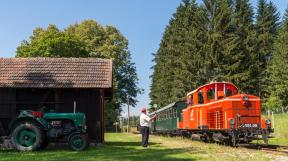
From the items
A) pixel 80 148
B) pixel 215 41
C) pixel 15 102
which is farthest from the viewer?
pixel 215 41

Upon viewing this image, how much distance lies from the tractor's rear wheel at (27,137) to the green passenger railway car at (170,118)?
1581cm

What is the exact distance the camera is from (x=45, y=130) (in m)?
18.3

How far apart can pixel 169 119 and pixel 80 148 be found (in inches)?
793

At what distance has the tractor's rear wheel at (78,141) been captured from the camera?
60.1 feet

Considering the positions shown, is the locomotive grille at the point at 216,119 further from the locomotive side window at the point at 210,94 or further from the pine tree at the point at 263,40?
the pine tree at the point at 263,40

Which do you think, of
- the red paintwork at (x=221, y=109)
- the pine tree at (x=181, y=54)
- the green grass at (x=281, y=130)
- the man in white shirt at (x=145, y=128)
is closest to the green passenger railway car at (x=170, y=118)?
the red paintwork at (x=221, y=109)

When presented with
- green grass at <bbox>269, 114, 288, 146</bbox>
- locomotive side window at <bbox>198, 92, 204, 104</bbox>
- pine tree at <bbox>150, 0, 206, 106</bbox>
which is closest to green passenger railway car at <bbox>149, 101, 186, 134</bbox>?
green grass at <bbox>269, 114, 288, 146</bbox>

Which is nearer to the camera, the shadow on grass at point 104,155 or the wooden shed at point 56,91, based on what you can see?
the shadow on grass at point 104,155

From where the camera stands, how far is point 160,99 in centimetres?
6881

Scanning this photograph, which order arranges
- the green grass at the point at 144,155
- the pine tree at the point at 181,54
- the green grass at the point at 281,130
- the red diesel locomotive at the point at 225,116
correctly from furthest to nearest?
the pine tree at the point at 181,54 < the green grass at the point at 281,130 < the red diesel locomotive at the point at 225,116 < the green grass at the point at 144,155

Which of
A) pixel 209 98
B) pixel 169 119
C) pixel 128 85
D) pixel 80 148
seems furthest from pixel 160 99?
pixel 80 148

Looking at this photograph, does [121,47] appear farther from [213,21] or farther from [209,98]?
[209,98]

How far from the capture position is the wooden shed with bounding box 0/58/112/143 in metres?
21.3

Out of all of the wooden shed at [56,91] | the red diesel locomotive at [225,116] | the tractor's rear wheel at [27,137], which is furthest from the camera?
the wooden shed at [56,91]
